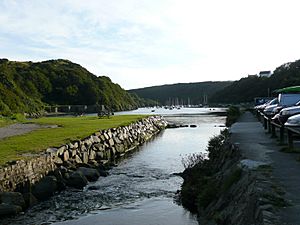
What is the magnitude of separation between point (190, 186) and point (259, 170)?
4.31m

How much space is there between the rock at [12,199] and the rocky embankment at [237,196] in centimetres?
525

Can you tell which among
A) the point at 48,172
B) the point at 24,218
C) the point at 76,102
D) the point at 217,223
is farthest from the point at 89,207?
the point at 76,102

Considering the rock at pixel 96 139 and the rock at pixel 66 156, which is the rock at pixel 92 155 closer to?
the rock at pixel 96 139

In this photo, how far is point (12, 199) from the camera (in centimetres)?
1335

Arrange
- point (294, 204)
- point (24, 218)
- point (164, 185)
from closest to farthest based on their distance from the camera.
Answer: point (294, 204)
point (24, 218)
point (164, 185)

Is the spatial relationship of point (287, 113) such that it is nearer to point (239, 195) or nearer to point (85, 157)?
point (239, 195)

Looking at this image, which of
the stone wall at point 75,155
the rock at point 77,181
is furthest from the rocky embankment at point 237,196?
the stone wall at point 75,155

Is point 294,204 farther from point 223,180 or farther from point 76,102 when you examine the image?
point 76,102

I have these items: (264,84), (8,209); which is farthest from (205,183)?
(264,84)

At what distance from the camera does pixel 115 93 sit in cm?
18975

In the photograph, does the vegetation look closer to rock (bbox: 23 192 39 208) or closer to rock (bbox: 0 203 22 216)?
rock (bbox: 23 192 39 208)

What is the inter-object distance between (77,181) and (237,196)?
9.74m

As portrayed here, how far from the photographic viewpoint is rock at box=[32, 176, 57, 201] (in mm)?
14977

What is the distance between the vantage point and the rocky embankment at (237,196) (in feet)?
22.9
